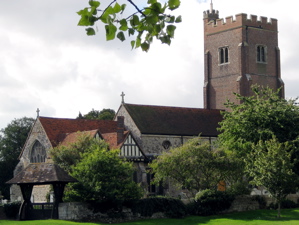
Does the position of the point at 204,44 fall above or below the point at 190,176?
above

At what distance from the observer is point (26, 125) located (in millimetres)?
72000

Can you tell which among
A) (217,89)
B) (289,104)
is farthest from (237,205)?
(217,89)

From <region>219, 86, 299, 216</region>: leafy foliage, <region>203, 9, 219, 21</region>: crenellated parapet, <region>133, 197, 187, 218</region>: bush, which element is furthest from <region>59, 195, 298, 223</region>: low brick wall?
<region>203, 9, 219, 21</region>: crenellated parapet

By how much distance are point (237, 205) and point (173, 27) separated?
3503 centimetres

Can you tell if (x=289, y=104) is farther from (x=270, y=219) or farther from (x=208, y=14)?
(x=208, y=14)

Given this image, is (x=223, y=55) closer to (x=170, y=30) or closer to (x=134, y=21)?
(x=170, y=30)

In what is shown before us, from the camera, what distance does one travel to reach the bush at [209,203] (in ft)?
130

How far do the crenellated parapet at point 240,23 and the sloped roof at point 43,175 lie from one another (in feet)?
113

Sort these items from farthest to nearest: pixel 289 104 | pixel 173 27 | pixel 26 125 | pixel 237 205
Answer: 1. pixel 26 125
2. pixel 289 104
3. pixel 237 205
4. pixel 173 27

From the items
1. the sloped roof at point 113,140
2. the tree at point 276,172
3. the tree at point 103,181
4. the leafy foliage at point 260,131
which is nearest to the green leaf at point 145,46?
the tree at point 103,181

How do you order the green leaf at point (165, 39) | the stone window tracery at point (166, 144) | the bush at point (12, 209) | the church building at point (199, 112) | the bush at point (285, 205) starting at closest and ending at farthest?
the green leaf at point (165, 39) → the bush at point (12, 209) → the bush at point (285, 205) → the church building at point (199, 112) → the stone window tracery at point (166, 144)

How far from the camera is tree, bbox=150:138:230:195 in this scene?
1693 inches

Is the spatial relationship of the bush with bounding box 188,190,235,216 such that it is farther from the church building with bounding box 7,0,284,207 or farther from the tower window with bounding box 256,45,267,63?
the tower window with bounding box 256,45,267,63

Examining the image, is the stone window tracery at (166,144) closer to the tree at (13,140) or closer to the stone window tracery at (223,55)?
the stone window tracery at (223,55)
